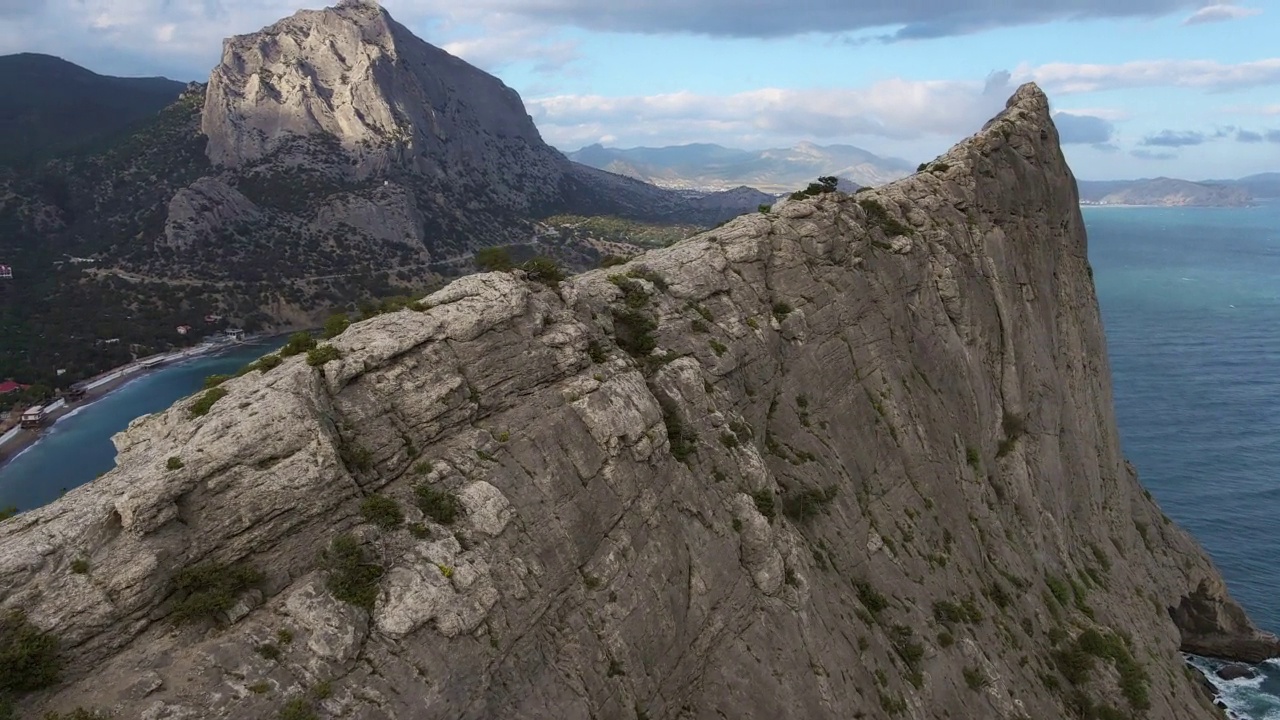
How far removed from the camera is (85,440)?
9925cm

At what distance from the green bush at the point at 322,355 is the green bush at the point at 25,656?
368 inches

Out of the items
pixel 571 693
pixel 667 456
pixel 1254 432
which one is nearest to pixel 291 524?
pixel 571 693

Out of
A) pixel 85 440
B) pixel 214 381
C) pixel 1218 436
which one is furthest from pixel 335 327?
pixel 1218 436

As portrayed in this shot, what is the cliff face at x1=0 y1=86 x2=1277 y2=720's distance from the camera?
58.7ft

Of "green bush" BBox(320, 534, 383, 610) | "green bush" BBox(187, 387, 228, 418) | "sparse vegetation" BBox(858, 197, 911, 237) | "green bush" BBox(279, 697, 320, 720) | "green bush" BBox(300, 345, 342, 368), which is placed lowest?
"green bush" BBox(279, 697, 320, 720)

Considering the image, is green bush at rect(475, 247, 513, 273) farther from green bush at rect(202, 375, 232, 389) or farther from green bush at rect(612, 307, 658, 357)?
green bush at rect(202, 375, 232, 389)

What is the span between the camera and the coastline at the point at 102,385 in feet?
321

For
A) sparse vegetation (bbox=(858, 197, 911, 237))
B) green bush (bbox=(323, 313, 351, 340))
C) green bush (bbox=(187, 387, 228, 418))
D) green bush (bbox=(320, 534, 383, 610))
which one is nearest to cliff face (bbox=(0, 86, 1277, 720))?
green bush (bbox=(320, 534, 383, 610))

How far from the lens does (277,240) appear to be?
192 meters

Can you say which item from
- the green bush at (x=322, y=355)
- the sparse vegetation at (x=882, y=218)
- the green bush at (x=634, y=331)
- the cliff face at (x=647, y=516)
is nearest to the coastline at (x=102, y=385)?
the green bush at (x=322, y=355)

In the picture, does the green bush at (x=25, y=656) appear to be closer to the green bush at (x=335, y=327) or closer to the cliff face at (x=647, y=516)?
the cliff face at (x=647, y=516)

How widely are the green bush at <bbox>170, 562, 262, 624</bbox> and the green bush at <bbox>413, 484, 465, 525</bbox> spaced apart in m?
4.77

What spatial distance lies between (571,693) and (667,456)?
32.2 ft

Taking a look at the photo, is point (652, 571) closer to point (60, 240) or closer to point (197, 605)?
point (197, 605)
